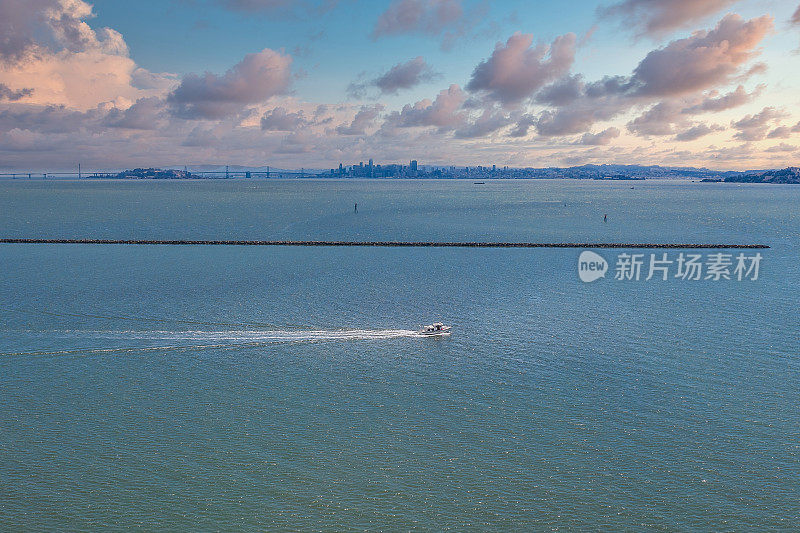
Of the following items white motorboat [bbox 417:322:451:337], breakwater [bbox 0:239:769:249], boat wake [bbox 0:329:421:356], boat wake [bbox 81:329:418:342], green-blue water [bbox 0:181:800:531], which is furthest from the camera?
breakwater [bbox 0:239:769:249]

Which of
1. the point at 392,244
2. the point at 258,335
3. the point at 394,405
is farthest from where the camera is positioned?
the point at 392,244

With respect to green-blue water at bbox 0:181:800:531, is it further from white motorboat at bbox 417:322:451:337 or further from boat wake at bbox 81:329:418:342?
white motorboat at bbox 417:322:451:337

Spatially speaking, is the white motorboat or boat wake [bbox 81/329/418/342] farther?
the white motorboat

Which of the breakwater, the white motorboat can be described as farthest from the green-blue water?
the breakwater


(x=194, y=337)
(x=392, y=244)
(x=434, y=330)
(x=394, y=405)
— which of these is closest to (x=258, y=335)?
(x=194, y=337)

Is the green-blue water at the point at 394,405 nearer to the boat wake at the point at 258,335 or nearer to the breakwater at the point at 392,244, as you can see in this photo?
the boat wake at the point at 258,335

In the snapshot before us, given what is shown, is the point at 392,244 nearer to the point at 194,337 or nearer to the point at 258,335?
the point at 258,335

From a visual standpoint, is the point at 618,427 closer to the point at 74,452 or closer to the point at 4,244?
the point at 74,452

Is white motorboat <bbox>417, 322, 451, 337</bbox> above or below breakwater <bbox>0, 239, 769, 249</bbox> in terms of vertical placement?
below

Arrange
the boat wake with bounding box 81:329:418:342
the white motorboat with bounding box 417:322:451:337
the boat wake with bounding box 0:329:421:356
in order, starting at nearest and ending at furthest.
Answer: the boat wake with bounding box 0:329:421:356 → the boat wake with bounding box 81:329:418:342 → the white motorboat with bounding box 417:322:451:337
